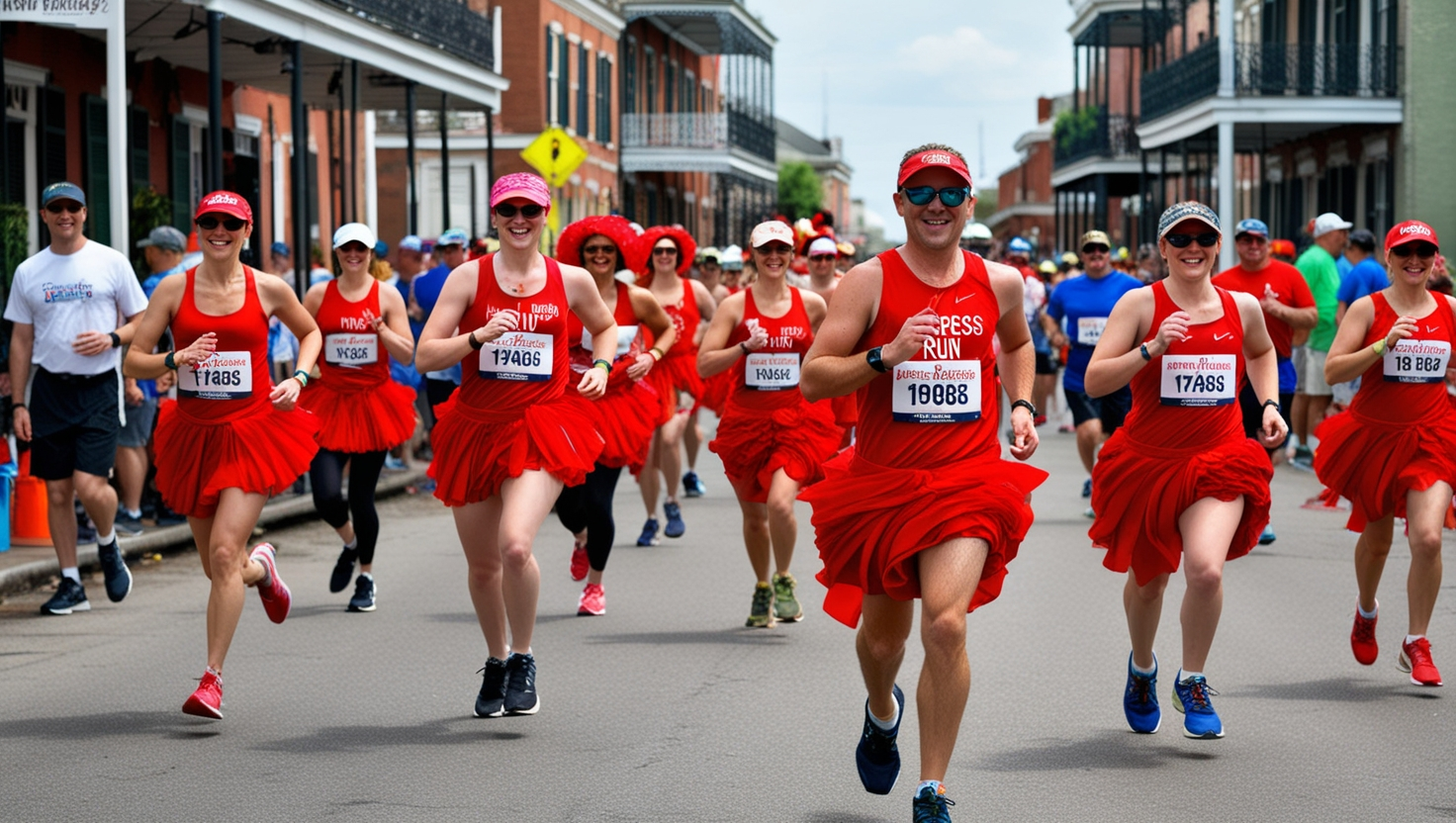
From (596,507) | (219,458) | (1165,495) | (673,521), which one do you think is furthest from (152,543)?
(1165,495)

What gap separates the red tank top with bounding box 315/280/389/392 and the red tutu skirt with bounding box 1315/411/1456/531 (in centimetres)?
495

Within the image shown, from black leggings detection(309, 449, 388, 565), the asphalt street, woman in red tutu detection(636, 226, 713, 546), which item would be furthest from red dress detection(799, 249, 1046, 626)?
woman in red tutu detection(636, 226, 713, 546)

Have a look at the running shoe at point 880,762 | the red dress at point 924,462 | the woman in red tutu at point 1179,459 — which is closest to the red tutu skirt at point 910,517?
the red dress at point 924,462

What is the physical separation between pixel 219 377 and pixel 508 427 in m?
1.33

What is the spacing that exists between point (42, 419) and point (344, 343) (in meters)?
1.58

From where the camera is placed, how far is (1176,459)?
7.40m

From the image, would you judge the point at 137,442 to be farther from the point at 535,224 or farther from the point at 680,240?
the point at 535,224

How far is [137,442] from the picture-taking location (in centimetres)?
1296

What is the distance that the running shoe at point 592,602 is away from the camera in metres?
10.5

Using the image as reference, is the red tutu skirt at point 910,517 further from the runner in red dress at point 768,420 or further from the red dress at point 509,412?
the runner in red dress at point 768,420

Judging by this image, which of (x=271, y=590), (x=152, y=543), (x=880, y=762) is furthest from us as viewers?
(x=152, y=543)

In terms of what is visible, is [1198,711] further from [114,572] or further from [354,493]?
[114,572]

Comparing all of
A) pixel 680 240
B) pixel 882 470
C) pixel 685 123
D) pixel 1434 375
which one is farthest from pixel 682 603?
pixel 685 123

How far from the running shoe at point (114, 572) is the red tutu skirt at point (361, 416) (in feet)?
3.86
